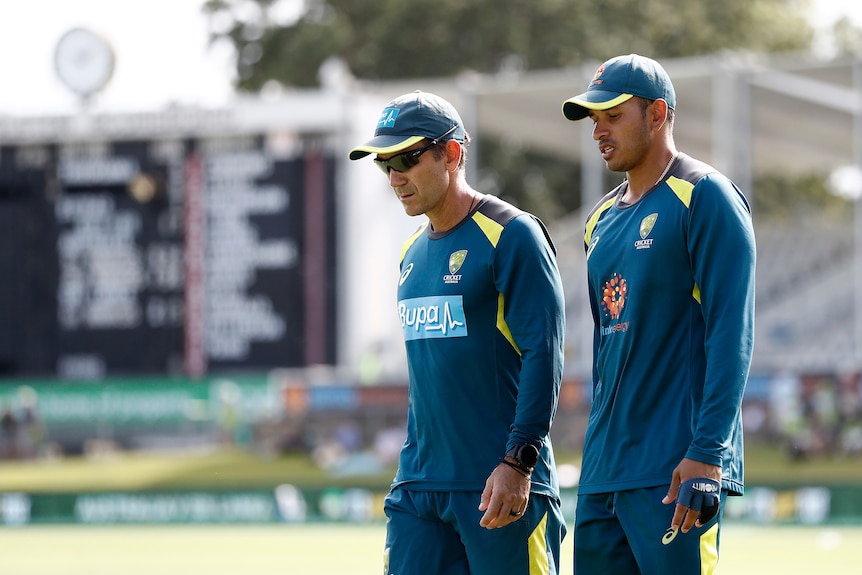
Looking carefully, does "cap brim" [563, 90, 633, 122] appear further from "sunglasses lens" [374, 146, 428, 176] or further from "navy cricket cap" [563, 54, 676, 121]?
"sunglasses lens" [374, 146, 428, 176]

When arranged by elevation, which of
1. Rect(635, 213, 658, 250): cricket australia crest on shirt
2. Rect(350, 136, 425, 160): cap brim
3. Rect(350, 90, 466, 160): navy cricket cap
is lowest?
Rect(635, 213, 658, 250): cricket australia crest on shirt

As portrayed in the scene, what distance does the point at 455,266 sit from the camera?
192 inches

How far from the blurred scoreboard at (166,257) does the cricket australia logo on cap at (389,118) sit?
15266mm

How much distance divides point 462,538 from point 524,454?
14.1 inches

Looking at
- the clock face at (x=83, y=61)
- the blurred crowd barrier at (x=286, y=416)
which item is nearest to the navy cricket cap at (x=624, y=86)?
the blurred crowd barrier at (x=286, y=416)

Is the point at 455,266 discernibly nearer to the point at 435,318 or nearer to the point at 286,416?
the point at 435,318

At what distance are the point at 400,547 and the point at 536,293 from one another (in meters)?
0.90

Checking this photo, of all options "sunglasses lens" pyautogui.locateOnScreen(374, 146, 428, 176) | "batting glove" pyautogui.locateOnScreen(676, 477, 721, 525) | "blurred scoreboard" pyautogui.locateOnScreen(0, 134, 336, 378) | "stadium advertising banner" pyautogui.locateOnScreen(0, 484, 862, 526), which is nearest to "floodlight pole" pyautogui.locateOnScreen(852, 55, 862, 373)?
"stadium advertising banner" pyautogui.locateOnScreen(0, 484, 862, 526)

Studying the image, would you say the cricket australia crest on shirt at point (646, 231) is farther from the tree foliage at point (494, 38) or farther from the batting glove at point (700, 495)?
the tree foliage at point (494, 38)

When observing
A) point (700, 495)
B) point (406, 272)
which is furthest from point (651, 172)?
point (700, 495)

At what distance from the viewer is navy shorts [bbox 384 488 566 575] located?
4.74 metres

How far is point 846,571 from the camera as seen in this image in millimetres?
11328

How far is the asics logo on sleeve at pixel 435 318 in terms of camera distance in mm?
4828

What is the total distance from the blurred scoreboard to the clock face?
121 centimetres
